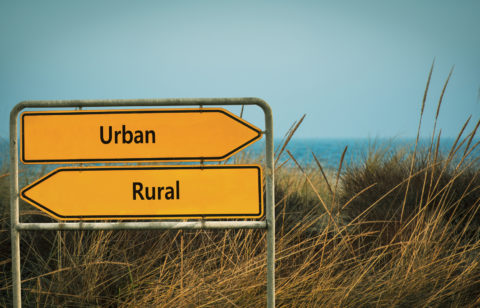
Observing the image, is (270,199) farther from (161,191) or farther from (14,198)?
(14,198)

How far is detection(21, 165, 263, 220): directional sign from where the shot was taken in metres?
2.02

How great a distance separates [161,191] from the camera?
204 centimetres

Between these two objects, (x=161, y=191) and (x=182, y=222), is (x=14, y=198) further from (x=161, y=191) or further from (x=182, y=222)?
(x=182, y=222)

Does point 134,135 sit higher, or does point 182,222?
point 134,135

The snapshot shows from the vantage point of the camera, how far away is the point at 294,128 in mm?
2941

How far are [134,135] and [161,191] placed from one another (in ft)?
1.07

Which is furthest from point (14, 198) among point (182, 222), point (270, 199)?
point (270, 199)

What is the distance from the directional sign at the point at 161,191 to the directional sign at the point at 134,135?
0.24ft

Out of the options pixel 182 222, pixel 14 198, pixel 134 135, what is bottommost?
pixel 182 222

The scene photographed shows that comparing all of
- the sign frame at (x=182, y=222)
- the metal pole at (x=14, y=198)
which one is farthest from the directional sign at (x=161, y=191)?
the metal pole at (x=14, y=198)

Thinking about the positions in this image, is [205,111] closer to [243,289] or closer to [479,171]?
[243,289]

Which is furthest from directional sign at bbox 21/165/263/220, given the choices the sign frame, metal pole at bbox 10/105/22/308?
metal pole at bbox 10/105/22/308

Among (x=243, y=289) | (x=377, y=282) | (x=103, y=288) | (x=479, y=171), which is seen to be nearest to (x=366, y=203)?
(x=479, y=171)

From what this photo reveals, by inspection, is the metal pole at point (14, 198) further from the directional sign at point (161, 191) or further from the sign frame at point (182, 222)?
the directional sign at point (161, 191)
